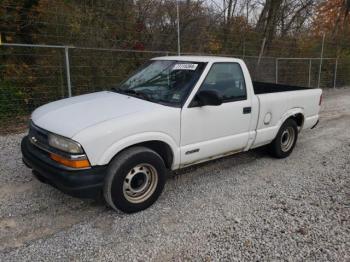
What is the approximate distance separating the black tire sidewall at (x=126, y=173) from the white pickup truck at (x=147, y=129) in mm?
11

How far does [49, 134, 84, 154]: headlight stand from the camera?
9.86 ft

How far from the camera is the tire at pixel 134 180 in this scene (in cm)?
326

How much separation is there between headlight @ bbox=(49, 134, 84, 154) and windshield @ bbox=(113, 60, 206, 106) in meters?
1.16

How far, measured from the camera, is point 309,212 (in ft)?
12.0

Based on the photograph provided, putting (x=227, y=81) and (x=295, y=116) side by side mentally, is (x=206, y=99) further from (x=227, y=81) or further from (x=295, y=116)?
(x=295, y=116)

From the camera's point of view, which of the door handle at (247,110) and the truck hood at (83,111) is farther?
the door handle at (247,110)

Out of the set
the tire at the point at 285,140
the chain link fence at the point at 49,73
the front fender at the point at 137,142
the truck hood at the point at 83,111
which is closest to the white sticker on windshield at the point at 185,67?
the truck hood at the point at 83,111

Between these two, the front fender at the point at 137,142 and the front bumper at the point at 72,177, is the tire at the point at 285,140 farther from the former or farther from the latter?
the front bumper at the point at 72,177

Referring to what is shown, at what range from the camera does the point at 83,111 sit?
11.4 ft

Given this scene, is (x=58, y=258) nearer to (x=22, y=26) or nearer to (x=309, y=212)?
(x=309, y=212)

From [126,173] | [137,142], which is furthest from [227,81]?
[126,173]

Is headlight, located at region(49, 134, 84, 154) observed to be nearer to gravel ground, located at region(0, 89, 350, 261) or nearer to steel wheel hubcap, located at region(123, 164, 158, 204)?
steel wheel hubcap, located at region(123, 164, 158, 204)

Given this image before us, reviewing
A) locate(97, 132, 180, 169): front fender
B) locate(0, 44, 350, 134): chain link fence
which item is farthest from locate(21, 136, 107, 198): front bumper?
locate(0, 44, 350, 134): chain link fence

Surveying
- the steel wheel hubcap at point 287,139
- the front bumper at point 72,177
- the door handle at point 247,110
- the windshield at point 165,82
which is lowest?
the steel wheel hubcap at point 287,139
